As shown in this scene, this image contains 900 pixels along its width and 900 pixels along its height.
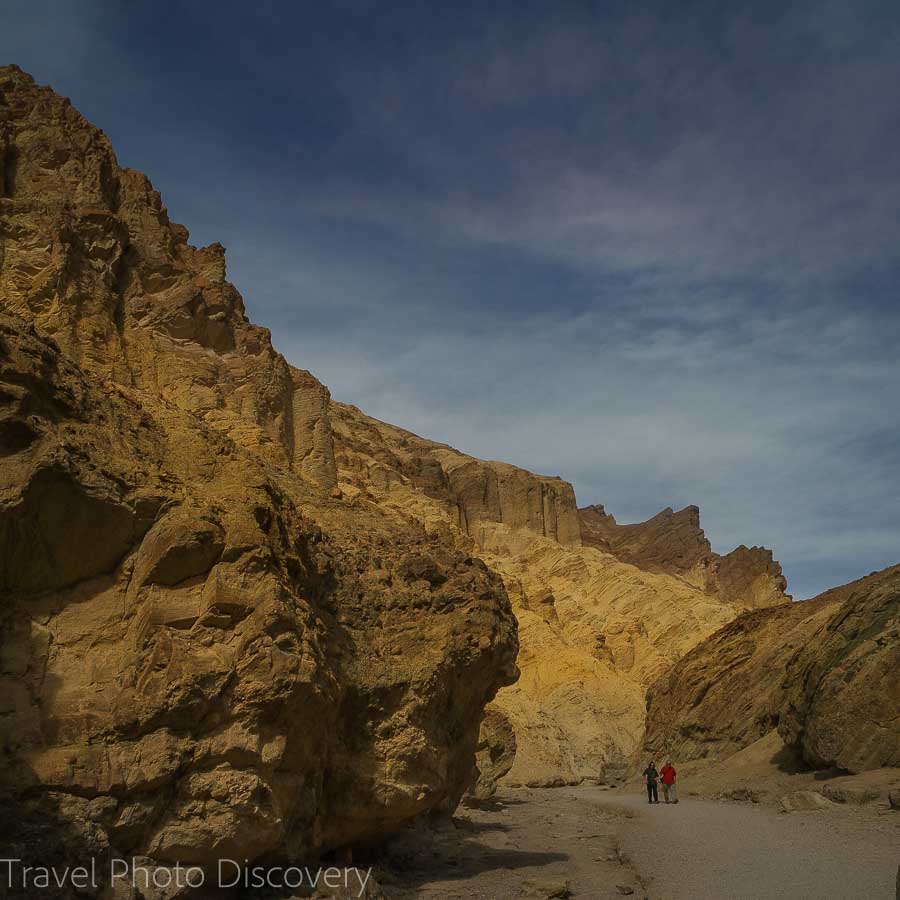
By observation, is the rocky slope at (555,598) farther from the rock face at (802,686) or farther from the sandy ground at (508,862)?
the sandy ground at (508,862)

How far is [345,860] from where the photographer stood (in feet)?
35.6

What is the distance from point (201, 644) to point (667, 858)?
8.16 m

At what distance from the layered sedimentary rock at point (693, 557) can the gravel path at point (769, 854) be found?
7469 centimetres

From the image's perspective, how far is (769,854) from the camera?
11289mm

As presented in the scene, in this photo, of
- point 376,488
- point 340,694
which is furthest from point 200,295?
point 376,488

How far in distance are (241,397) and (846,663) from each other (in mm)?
19494

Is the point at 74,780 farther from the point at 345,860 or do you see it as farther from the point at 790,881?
the point at 790,881

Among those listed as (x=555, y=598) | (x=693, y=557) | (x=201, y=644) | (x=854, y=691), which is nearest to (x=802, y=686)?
(x=854, y=691)

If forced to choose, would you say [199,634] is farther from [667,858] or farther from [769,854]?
[769,854]

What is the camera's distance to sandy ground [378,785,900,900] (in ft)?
31.3

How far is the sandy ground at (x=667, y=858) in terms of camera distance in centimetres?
955

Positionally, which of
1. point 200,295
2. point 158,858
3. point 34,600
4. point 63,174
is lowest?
point 158,858

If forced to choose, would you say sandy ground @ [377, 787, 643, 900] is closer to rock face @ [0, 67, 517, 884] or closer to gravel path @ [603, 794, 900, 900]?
gravel path @ [603, 794, 900, 900]

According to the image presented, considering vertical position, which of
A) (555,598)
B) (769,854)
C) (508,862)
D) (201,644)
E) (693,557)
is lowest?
(508,862)
